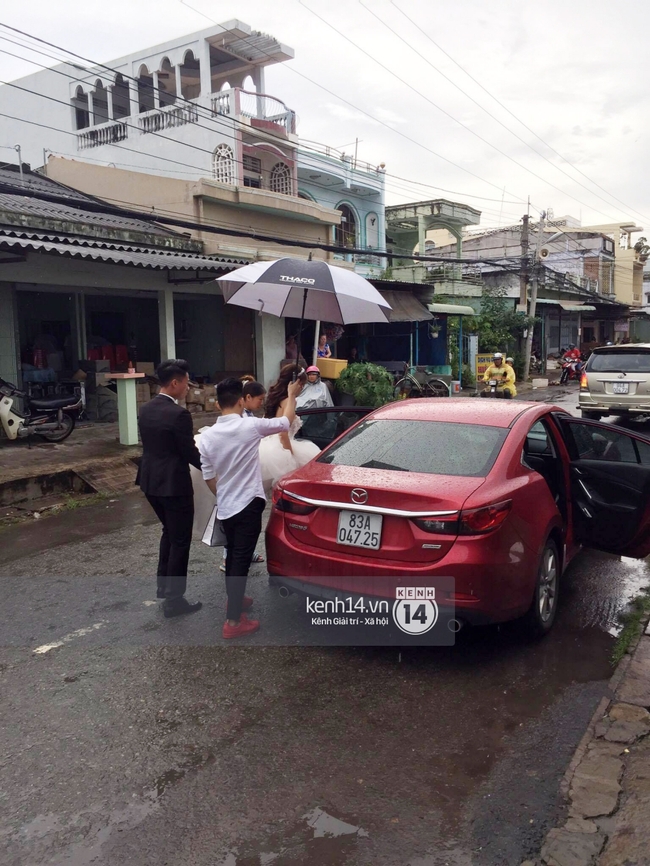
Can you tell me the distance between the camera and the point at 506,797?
2.96 metres

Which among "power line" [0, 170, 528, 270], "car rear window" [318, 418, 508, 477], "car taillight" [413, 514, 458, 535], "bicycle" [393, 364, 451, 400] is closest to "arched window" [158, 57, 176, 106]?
"power line" [0, 170, 528, 270]

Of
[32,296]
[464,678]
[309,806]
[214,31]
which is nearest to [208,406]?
[32,296]

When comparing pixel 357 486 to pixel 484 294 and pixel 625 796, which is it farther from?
pixel 484 294

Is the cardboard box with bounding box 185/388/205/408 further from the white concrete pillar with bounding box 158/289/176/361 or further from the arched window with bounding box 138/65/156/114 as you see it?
the arched window with bounding box 138/65/156/114

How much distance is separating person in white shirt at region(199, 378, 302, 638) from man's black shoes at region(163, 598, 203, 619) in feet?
1.51

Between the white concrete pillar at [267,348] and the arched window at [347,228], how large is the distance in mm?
13040

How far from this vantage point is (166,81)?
78.9 feet

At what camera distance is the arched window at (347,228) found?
Result: 92.9 feet

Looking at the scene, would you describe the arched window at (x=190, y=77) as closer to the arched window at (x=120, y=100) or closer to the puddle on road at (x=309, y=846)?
the arched window at (x=120, y=100)

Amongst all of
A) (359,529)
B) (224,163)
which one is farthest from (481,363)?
(359,529)

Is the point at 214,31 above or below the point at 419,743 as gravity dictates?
above

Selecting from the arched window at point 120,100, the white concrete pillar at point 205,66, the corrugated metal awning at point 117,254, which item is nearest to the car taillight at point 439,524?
the corrugated metal awning at point 117,254

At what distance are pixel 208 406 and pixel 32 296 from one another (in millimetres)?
4092

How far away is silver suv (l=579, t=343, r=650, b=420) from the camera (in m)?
13.4
